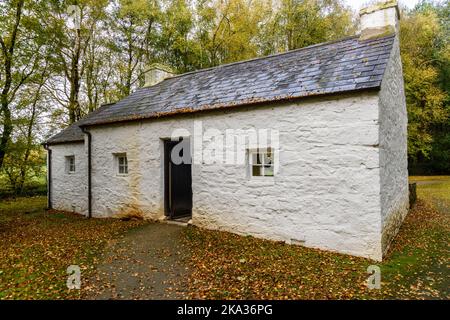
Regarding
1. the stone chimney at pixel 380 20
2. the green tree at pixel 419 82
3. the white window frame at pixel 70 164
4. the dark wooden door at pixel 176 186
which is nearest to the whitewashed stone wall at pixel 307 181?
the dark wooden door at pixel 176 186

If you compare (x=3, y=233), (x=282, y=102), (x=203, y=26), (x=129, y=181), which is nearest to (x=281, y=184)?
(x=282, y=102)

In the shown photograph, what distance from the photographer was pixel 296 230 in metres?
6.75

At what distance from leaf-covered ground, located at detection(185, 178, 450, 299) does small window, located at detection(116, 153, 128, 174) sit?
417cm

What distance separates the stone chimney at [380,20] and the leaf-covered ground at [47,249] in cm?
910

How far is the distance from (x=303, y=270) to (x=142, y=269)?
315 cm

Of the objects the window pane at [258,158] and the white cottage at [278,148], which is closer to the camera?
the white cottage at [278,148]

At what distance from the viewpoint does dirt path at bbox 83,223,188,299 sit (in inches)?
184

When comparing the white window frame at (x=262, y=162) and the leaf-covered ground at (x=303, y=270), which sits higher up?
Answer: the white window frame at (x=262, y=162)

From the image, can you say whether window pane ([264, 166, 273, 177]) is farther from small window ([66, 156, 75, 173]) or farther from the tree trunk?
small window ([66, 156, 75, 173])

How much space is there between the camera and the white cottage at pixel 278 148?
610 cm

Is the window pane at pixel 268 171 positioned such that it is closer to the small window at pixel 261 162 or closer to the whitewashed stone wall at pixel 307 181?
the small window at pixel 261 162

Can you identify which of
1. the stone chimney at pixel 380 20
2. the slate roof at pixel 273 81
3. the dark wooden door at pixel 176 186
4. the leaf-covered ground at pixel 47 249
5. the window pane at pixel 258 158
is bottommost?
the leaf-covered ground at pixel 47 249

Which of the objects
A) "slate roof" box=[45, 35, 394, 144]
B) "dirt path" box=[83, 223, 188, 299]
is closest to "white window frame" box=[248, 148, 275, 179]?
"slate roof" box=[45, 35, 394, 144]

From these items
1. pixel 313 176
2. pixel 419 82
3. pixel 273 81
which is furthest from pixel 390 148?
pixel 419 82
